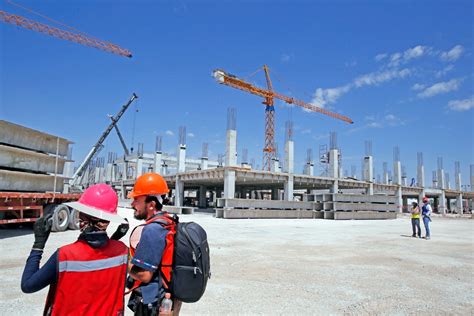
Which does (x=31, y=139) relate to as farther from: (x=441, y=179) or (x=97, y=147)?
(x=441, y=179)

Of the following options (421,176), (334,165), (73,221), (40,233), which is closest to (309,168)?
(334,165)

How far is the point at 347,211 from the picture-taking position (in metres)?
23.4

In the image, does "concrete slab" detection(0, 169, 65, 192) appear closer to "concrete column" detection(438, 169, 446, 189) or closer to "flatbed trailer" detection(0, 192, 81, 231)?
"flatbed trailer" detection(0, 192, 81, 231)

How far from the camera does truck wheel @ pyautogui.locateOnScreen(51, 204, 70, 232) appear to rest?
398 inches

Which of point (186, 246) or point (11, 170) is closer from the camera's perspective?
point (186, 246)

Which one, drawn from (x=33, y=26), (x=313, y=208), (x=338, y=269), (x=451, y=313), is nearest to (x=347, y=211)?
(x=313, y=208)

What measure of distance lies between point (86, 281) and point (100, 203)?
1.45 feet

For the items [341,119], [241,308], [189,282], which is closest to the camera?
[189,282]

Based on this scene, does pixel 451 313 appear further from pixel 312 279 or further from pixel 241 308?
pixel 241 308

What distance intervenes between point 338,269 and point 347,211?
18.5m

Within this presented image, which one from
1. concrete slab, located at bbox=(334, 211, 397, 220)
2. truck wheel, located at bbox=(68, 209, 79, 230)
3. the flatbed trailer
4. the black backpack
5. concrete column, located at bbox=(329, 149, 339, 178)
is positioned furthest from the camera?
concrete column, located at bbox=(329, 149, 339, 178)

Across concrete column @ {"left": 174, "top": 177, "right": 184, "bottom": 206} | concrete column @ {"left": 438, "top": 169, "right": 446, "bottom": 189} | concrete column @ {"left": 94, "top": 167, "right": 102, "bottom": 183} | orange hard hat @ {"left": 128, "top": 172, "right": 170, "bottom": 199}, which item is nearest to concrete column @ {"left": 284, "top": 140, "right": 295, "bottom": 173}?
concrete column @ {"left": 174, "top": 177, "right": 184, "bottom": 206}

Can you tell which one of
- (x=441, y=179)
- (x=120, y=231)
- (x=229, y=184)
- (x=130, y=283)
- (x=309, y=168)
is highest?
(x=309, y=168)

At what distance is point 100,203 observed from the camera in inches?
72.7
